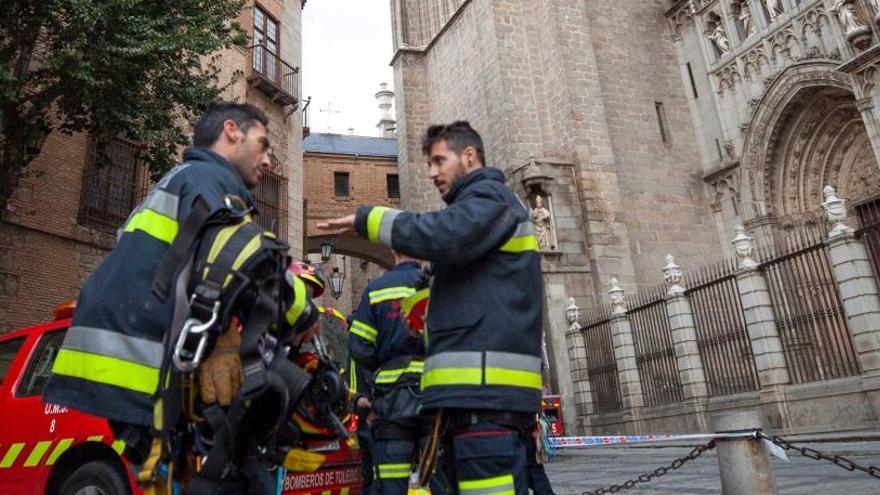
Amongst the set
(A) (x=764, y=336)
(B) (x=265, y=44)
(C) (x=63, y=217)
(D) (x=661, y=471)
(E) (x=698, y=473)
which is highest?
(B) (x=265, y=44)

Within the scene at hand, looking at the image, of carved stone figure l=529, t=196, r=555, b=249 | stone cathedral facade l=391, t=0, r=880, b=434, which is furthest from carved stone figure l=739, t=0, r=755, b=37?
carved stone figure l=529, t=196, r=555, b=249

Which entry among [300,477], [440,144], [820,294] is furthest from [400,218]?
[820,294]

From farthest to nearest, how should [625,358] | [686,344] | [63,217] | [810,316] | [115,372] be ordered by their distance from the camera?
[625,358]
[686,344]
[63,217]
[810,316]
[115,372]

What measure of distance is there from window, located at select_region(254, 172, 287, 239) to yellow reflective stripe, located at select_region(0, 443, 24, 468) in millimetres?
10891

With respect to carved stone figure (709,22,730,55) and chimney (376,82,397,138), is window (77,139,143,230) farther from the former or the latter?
chimney (376,82,397,138)

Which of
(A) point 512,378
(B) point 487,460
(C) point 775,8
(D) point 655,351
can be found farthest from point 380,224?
(C) point 775,8

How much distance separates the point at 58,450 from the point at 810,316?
9995 mm

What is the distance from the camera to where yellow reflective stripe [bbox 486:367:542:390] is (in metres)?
2.30

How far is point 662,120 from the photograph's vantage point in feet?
64.7

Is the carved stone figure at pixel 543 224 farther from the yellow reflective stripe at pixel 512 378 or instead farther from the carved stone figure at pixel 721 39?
the yellow reflective stripe at pixel 512 378

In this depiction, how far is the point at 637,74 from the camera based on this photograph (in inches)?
782

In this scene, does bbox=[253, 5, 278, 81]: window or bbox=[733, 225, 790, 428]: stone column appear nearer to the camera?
bbox=[733, 225, 790, 428]: stone column

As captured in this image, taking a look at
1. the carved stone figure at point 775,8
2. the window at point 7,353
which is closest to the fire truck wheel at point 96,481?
the window at point 7,353

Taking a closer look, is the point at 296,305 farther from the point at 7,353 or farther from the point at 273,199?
the point at 273,199
